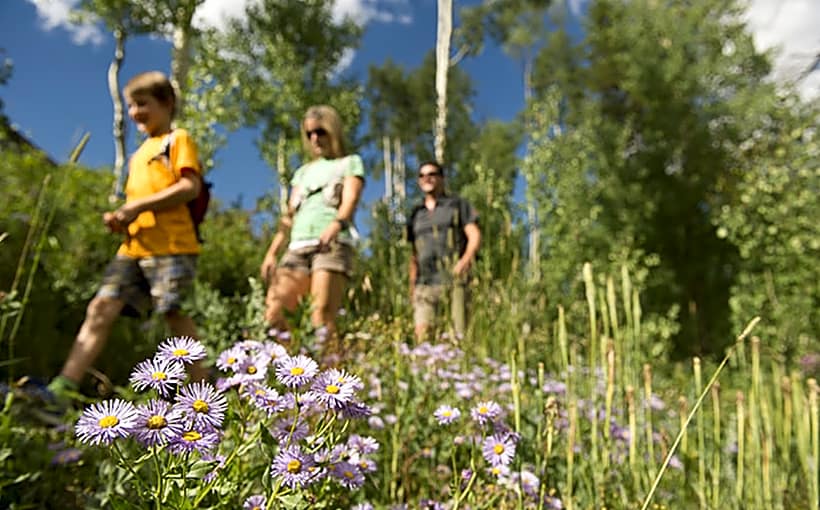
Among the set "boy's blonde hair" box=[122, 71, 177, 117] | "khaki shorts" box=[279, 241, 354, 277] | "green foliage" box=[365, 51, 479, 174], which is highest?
"green foliage" box=[365, 51, 479, 174]

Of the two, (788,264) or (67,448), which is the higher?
(788,264)

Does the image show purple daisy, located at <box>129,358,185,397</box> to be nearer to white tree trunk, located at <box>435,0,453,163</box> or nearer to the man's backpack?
the man's backpack

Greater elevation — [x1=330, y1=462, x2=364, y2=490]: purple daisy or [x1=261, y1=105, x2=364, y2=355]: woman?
[x1=261, y1=105, x2=364, y2=355]: woman

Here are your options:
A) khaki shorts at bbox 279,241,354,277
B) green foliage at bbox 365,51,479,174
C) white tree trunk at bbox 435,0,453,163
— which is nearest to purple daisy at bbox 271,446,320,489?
khaki shorts at bbox 279,241,354,277

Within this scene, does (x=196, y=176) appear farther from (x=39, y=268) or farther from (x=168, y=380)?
(x=168, y=380)

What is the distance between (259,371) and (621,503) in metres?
0.96

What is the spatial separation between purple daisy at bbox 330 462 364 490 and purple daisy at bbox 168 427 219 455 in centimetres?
24

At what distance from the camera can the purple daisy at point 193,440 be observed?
2.19ft

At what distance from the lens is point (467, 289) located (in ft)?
12.0

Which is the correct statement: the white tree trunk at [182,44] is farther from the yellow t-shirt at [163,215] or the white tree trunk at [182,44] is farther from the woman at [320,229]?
the yellow t-shirt at [163,215]

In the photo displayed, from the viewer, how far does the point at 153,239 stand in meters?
2.62

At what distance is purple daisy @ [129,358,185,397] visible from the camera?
68cm

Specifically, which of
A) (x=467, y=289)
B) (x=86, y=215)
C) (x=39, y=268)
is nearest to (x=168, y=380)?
(x=467, y=289)

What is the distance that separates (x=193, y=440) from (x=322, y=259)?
7.51 ft
